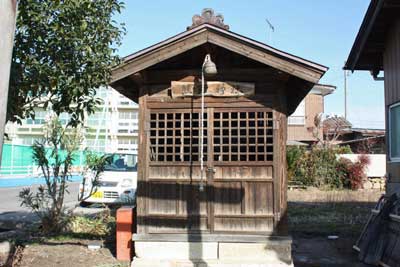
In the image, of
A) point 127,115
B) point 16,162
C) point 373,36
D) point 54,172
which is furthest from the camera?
point 127,115

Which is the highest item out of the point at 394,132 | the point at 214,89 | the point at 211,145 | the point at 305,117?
the point at 305,117

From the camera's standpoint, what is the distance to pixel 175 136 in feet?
25.7

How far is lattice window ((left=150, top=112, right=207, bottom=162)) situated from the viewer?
779 cm

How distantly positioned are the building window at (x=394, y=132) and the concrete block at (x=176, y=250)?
393 cm

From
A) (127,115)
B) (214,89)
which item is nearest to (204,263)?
(214,89)

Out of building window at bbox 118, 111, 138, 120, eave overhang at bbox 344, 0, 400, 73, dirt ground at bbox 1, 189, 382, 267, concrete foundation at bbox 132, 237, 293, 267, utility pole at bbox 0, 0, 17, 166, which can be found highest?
building window at bbox 118, 111, 138, 120

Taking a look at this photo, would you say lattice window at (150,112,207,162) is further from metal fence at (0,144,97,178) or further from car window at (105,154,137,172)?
metal fence at (0,144,97,178)

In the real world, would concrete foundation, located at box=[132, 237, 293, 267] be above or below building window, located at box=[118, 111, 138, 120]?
below

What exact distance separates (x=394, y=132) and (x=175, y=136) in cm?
429

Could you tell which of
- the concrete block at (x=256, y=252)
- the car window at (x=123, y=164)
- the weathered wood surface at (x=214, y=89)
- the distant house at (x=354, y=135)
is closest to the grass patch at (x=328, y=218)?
the concrete block at (x=256, y=252)

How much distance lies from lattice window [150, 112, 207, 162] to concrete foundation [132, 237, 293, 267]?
1.42m

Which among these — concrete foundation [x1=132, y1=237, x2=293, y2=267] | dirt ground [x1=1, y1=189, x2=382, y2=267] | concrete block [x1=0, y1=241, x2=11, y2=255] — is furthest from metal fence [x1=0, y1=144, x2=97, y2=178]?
A: concrete foundation [x1=132, y1=237, x2=293, y2=267]

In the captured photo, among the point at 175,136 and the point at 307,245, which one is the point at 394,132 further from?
the point at 175,136

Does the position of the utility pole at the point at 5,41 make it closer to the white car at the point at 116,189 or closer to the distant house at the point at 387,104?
the distant house at the point at 387,104
